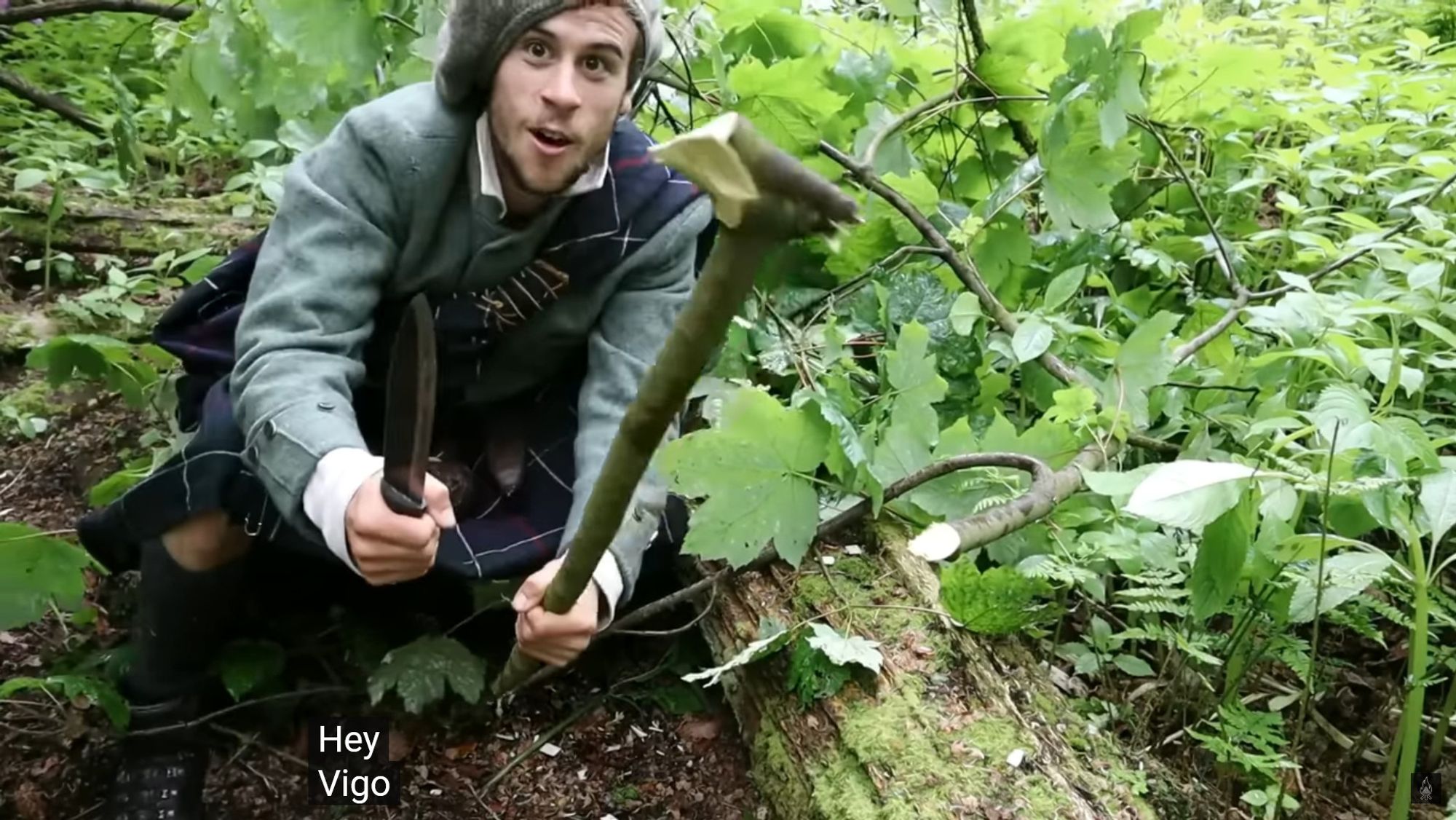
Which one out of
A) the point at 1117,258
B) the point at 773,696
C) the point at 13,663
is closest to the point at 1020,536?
the point at 773,696

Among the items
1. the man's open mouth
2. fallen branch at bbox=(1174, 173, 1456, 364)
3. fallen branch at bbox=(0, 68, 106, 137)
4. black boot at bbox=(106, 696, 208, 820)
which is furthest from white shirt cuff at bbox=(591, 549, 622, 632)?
fallen branch at bbox=(0, 68, 106, 137)

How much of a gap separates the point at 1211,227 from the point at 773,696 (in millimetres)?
1116

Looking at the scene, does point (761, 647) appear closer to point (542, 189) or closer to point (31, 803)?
point (542, 189)

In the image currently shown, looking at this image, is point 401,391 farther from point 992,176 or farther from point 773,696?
point 992,176

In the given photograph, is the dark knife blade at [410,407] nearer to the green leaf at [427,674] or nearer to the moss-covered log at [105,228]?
the green leaf at [427,674]

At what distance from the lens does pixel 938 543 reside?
0.91m

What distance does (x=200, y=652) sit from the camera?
1.18 m

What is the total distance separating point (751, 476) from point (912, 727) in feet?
0.93

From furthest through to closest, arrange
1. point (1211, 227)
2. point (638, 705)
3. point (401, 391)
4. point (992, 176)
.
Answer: point (992, 176)
point (1211, 227)
point (638, 705)
point (401, 391)

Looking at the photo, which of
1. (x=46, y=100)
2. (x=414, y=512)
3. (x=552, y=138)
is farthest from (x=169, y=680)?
(x=46, y=100)

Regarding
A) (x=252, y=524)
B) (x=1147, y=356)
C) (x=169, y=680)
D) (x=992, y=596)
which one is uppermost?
(x=1147, y=356)

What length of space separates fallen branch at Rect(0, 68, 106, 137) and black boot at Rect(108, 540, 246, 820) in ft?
5.41

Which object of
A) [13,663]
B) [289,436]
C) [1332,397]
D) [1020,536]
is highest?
[1332,397]

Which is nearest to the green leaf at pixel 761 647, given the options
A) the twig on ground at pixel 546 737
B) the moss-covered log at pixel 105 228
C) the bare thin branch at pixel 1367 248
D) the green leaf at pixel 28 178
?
the twig on ground at pixel 546 737
